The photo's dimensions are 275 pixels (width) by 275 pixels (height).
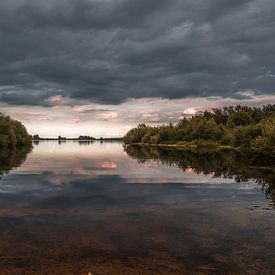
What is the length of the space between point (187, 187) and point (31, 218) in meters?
16.6

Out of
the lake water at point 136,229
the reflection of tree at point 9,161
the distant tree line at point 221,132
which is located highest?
the distant tree line at point 221,132

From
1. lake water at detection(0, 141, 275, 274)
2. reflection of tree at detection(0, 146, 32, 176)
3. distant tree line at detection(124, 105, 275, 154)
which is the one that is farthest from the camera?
distant tree line at detection(124, 105, 275, 154)

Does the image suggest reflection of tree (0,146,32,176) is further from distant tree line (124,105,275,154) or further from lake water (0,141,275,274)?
distant tree line (124,105,275,154)

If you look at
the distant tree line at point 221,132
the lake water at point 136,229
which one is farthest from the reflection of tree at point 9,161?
the distant tree line at point 221,132

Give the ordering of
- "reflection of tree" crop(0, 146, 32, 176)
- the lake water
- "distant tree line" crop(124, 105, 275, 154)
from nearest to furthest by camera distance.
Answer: the lake water
"reflection of tree" crop(0, 146, 32, 176)
"distant tree line" crop(124, 105, 275, 154)

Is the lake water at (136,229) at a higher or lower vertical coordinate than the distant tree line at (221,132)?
lower

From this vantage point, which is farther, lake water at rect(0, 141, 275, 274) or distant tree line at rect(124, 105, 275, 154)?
distant tree line at rect(124, 105, 275, 154)

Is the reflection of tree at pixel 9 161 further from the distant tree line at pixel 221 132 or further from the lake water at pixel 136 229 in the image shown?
the distant tree line at pixel 221 132

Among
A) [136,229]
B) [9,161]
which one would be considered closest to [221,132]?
[9,161]

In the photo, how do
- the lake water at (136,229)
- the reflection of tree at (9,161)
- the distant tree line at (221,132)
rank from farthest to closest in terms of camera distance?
the distant tree line at (221,132)
the reflection of tree at (9,161)
the lake water at (136,229)

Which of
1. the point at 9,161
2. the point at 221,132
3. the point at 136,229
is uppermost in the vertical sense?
the point at 221,132

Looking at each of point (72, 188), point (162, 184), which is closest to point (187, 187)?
point (162, 184)

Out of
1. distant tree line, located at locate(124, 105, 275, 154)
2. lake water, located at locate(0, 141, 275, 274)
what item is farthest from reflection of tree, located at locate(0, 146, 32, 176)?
distant tree line, located at locate(124, 105, 275, 154)

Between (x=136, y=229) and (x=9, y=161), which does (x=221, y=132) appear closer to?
(x=9, y=161)
